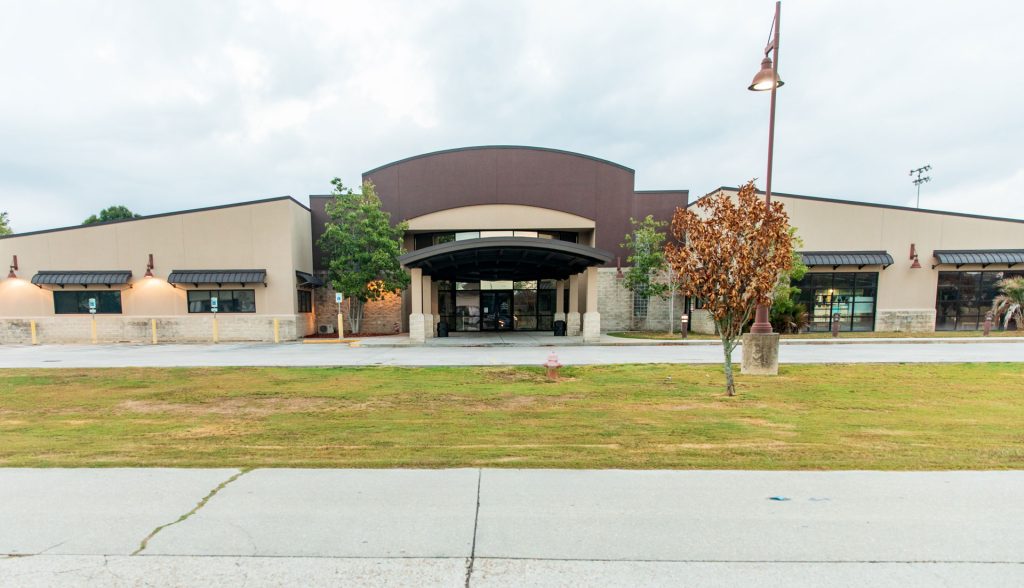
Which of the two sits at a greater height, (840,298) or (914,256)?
(914,256)

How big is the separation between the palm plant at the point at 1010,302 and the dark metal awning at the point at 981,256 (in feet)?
3.79

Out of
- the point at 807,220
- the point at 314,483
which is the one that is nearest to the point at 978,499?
the point at 314,483

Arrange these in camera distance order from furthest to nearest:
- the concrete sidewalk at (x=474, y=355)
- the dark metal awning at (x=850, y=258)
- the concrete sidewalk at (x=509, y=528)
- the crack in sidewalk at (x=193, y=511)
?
the dark metal awning at (x=850, y=258)
the concrete sidewalk at (x=474, y=355)
the crack in sidewalk at (x=193, y=511)
the concrete sidewalk at (x=509, y=528)

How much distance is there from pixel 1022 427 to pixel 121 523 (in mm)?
10845

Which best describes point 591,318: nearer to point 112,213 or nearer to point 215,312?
point 215,312

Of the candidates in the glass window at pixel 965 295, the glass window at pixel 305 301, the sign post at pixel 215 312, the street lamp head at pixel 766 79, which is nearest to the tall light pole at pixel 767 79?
the street lamp head at pixel 766 79

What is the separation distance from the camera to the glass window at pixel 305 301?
22062mm

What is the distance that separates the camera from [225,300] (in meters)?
20.8

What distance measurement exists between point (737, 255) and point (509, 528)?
21.6 ft

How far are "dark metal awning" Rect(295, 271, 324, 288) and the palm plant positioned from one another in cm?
3749

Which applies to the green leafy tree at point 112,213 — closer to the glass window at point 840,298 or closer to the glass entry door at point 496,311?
the glass entry door at point 496,311

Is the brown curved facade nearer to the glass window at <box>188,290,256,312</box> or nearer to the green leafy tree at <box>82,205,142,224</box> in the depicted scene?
the glass window at <box>188,290,256,312</box>

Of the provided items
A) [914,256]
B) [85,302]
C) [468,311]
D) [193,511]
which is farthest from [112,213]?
[914,256]

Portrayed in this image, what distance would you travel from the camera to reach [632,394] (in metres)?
7.97
